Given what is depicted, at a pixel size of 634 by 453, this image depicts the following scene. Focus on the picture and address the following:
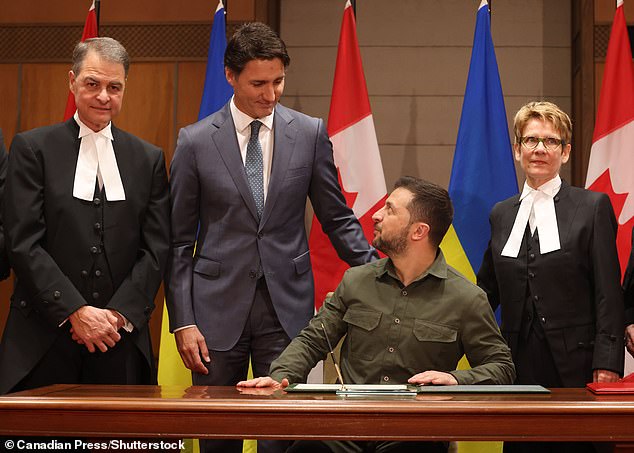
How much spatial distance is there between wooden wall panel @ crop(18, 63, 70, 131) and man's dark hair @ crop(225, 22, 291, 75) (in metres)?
2.58

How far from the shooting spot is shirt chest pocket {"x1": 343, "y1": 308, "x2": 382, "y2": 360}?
8.21 ft

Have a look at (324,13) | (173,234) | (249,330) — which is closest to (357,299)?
(249,330)

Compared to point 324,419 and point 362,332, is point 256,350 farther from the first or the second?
point 324,419

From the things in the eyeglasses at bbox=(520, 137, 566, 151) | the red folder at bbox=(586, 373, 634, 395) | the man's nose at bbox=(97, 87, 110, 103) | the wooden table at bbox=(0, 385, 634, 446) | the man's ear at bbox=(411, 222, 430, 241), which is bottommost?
the wooden table at bbox=(0, 385, 634, 446)

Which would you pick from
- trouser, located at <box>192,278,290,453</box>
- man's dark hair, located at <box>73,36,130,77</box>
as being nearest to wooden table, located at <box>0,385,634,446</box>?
trouser, located at <box>192,278,290,453</box>

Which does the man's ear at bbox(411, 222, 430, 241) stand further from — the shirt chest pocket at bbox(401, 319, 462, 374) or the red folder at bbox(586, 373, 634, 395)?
the red folder at bbox(586, 373, 634, 395)

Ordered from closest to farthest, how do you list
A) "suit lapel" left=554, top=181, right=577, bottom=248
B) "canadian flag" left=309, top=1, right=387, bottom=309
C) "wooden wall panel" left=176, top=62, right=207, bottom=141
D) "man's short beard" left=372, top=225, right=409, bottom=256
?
"man's short beard" left=372, top=225, right=409, bottom=256 < "suit lapel" left=554, top=181, right=577, bottom=248 < "canadian flag" left=309, top=1, right=387, bottom=309 < "wooden wall panel" left=176, top=62, right=207, bottom=141

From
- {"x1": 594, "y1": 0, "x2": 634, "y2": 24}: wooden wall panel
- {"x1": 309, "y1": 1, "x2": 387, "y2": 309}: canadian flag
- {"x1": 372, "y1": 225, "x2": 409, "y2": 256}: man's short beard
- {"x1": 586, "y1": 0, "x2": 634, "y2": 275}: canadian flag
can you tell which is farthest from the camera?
{"x1": 594, "y1": 0, "x2": 634, "y2": 24}: wooden wall panel

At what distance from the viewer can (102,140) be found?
2768mm

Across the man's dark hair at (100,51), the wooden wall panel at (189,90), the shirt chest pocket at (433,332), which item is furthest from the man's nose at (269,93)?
the wooden wall panel at (189,90)

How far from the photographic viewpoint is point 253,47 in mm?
→ 2707

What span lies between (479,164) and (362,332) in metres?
1.78

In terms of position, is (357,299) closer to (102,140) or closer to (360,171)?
(102,140)

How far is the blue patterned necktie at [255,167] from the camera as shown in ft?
9.09
